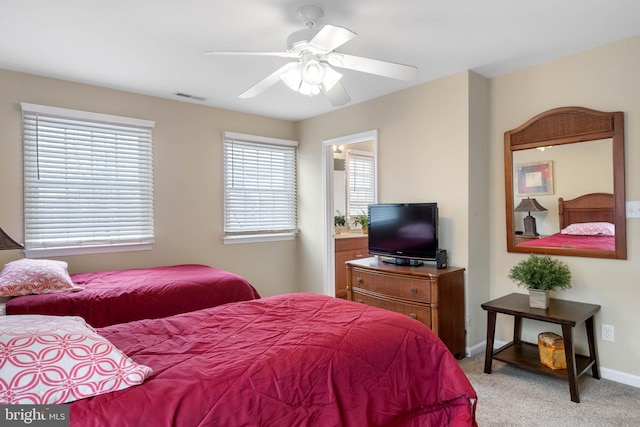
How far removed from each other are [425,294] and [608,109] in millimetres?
1951

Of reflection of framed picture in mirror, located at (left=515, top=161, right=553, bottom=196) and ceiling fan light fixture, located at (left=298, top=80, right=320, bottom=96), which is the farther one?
reflection of framed picture in mirror, located at (left=515, top=161, right=553, bottom=196)

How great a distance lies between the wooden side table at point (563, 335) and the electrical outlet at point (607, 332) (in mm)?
84

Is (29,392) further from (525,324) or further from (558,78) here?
(558,78)

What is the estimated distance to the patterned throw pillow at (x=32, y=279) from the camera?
100 inches

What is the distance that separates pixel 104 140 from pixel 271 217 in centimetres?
206

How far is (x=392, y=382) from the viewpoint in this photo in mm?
1547

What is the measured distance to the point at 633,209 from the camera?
2.65 m

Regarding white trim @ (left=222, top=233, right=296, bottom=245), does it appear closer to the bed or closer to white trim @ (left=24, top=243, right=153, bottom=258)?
white trim @ (left=24, top=243, right=153, bottom=258)

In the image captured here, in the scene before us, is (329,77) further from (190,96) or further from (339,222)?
(339,222)

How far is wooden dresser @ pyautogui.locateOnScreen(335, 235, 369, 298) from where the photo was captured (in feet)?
16.8

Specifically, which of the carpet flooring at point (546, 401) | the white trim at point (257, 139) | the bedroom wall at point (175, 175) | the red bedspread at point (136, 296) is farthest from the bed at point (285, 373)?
the white trim at point (257, 139)

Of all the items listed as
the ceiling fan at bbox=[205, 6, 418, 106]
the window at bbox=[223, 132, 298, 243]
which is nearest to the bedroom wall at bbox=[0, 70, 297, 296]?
the window at bbox=[223, 132, 298, 243]

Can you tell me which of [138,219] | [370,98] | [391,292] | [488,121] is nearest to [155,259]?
[138,219]

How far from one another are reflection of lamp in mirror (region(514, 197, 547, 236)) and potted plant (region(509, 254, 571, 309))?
358 millimetres
